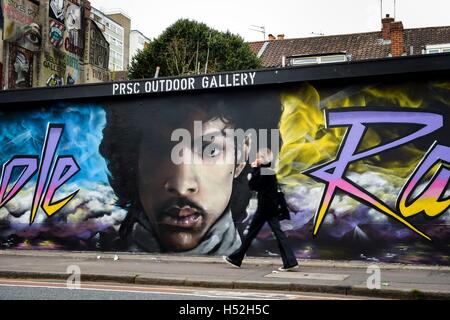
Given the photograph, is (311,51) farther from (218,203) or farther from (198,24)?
(218,203)

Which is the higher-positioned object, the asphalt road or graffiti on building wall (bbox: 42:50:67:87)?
graffiti on building wall (bbox: 42:50:67:87)

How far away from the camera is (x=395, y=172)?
32.5 ft

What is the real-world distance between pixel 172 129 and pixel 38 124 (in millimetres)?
3563

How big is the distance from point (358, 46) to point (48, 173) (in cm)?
2898

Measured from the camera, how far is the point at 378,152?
10039 millimetres

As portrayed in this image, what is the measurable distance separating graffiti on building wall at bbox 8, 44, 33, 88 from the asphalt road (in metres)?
24.6

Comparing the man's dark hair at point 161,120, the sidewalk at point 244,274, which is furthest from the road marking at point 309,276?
the man's dark hair at point 161,120

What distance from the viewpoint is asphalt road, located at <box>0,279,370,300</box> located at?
23.6 ft

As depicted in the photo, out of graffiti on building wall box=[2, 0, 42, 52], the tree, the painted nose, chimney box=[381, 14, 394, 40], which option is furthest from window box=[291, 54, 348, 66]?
the painted nose

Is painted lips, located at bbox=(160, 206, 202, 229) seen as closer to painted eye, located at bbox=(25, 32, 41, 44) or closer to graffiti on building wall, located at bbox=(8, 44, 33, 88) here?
graffiti on building wall, located at bbox=(8, 44, 33, 88)

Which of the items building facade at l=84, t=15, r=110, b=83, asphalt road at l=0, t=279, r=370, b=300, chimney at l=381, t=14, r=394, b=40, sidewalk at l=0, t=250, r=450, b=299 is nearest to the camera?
asphalt road at l=0, t=279, r=370, b=300

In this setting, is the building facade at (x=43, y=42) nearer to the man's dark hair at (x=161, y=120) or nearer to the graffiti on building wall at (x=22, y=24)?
the graffiti on building wall at (x=22, y=24)

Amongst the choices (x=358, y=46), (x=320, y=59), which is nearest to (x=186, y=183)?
(x=320, y=59)

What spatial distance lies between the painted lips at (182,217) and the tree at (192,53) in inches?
928
